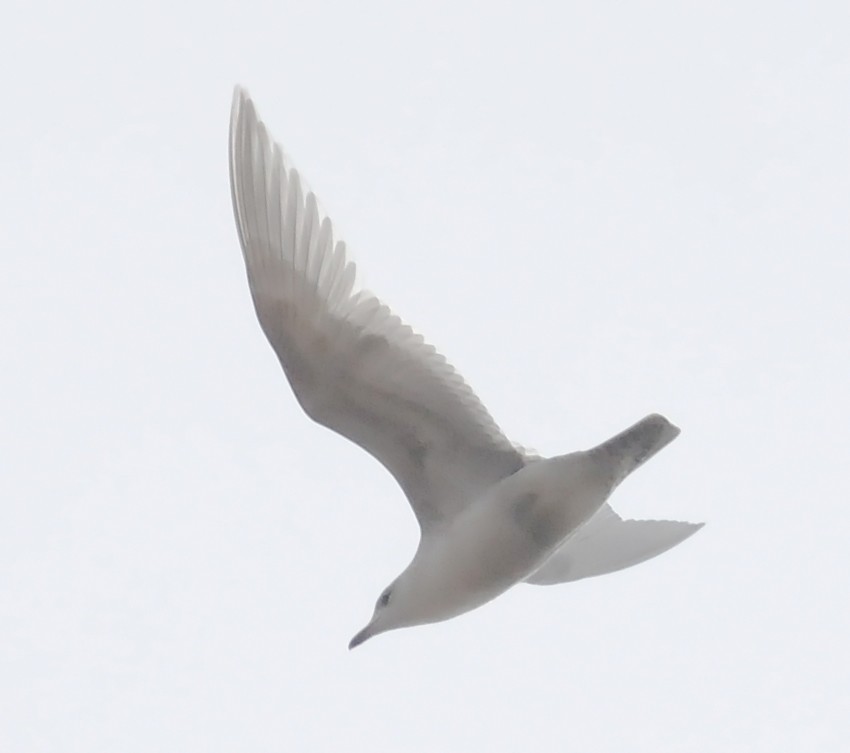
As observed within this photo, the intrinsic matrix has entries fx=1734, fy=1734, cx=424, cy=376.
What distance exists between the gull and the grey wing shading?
3.22 ft

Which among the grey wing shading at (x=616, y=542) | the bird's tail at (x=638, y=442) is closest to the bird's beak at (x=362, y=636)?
the grey wing shading at (x=616, y=542)

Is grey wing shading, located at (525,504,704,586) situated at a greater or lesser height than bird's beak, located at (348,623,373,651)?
greater

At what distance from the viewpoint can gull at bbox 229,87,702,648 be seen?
841 centimetres

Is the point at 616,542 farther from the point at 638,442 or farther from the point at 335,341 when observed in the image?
the point at 335,341

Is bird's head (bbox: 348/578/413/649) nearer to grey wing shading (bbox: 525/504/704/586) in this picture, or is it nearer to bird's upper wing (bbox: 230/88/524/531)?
bird's upper wing (bbox: 230/88/524/531)

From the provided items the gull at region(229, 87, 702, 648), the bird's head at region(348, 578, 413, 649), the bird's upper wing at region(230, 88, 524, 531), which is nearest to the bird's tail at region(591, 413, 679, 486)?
the gull at region(229, 87, 702, 648)

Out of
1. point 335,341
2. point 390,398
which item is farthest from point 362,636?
point 335,341

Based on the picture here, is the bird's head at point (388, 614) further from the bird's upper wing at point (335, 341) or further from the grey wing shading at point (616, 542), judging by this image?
the grey wing shading at point (616, 542)

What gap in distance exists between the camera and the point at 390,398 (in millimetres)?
8555

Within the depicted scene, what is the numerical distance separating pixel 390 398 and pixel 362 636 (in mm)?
1190

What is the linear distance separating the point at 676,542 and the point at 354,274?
242cm

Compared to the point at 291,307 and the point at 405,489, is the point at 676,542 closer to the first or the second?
the point at 405,489

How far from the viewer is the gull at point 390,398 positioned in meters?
8.41

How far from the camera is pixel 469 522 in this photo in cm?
849
